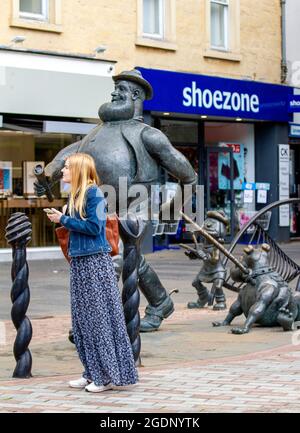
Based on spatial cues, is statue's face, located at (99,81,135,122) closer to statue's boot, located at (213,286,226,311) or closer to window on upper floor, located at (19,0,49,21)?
statue's boot, located at (213,286,226,311)

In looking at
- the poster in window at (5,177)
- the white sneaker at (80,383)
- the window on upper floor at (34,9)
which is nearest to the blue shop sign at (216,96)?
the window on upper floor at (34,9)

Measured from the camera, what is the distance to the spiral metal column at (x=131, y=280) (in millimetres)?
6766

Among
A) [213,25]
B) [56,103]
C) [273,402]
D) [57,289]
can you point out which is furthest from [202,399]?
[213,25]

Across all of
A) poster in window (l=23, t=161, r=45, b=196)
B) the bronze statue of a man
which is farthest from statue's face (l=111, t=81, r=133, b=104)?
poster in window (l=23, t=161, r=45, b=196)

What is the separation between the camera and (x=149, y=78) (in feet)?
61.2

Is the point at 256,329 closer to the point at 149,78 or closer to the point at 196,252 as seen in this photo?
the point at 196,252

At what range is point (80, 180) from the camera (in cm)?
608

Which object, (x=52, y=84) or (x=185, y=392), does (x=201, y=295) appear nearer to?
(x=185, y=392)

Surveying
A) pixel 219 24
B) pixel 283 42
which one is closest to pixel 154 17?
pixel 219 24

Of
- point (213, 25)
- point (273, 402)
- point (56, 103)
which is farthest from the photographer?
point (213, 25)

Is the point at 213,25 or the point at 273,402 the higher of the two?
the point at 213,25

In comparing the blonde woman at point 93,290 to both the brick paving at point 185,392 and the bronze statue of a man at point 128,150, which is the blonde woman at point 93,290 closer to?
the brick paving at point 185,392

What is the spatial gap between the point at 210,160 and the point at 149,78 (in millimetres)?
3213

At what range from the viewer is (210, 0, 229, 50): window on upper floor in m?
20.8
